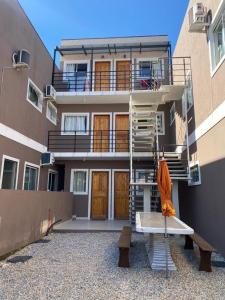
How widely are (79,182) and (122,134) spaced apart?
3.20m

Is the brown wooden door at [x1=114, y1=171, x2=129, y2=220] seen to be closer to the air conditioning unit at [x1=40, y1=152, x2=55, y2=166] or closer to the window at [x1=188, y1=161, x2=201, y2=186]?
the air conditioning unit at [x1=40, y1=152, x2=55, y2=166]

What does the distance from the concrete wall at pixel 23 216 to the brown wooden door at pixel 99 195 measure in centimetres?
304

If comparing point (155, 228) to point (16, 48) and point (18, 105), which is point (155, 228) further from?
point (16, 48)

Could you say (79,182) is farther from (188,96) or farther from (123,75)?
(188,96)

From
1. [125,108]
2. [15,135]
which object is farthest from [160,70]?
[15,135]

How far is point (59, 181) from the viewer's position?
43.4 feet

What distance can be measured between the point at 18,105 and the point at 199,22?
6193 millimetres

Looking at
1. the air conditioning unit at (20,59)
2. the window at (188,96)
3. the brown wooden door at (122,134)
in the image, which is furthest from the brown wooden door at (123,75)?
the air conditioning unit at (20,59)

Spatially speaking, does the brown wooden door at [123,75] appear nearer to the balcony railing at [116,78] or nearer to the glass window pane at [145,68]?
the balcony railing at [116,78]

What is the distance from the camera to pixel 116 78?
13461 millimetres

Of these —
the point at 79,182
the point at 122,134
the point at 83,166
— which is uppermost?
the point at 122,134

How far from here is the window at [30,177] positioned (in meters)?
9.37

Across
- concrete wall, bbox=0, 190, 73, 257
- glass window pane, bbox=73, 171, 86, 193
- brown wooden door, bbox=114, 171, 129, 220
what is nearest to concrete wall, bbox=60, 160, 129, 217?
glass window pane, bbox=73, 171, 86, 193

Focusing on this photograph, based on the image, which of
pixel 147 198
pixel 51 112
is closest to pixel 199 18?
pixel 147 198
